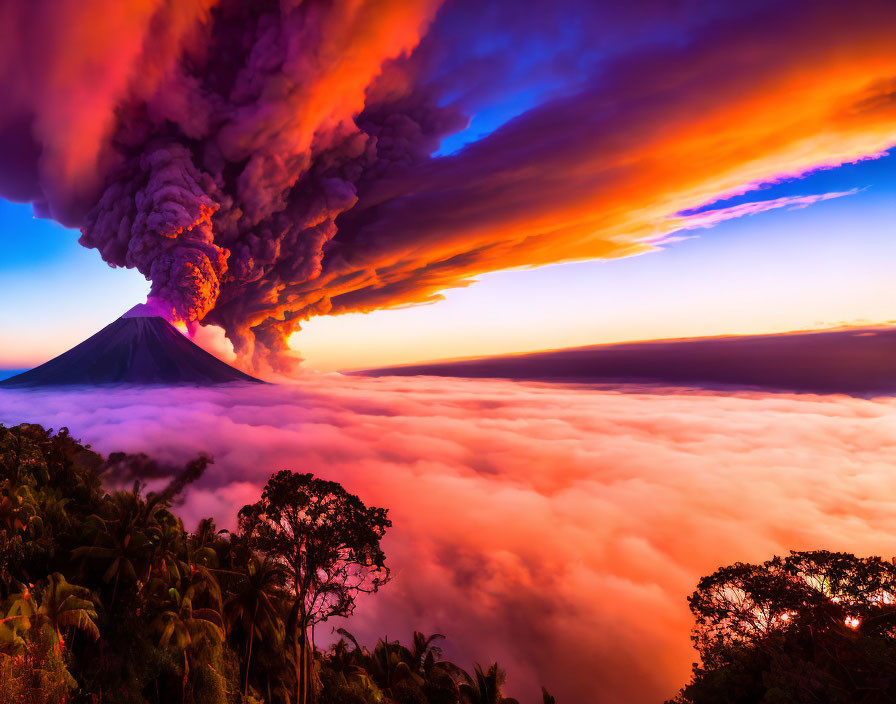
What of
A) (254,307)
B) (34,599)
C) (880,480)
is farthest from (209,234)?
(880,480)

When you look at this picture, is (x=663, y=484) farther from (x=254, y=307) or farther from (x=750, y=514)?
(x=254, y=307)

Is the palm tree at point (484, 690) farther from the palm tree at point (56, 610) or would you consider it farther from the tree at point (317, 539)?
the palm tree at point (56, 610)

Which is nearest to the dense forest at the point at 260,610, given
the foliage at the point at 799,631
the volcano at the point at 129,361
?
the foliage at the point at 799,631

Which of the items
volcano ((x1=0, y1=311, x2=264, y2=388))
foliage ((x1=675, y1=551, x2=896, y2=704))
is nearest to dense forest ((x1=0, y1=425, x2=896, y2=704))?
foliage ((x1=675, y1=551, x2=896, y2=704))

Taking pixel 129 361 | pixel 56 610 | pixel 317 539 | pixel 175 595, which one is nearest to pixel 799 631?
pixel 317 539

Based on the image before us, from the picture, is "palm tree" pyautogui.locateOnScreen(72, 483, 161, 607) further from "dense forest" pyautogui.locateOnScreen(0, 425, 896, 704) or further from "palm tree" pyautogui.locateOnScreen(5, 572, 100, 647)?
"palm tree" pyautogui.locateOnScreen(5, 572, 100, 647)
